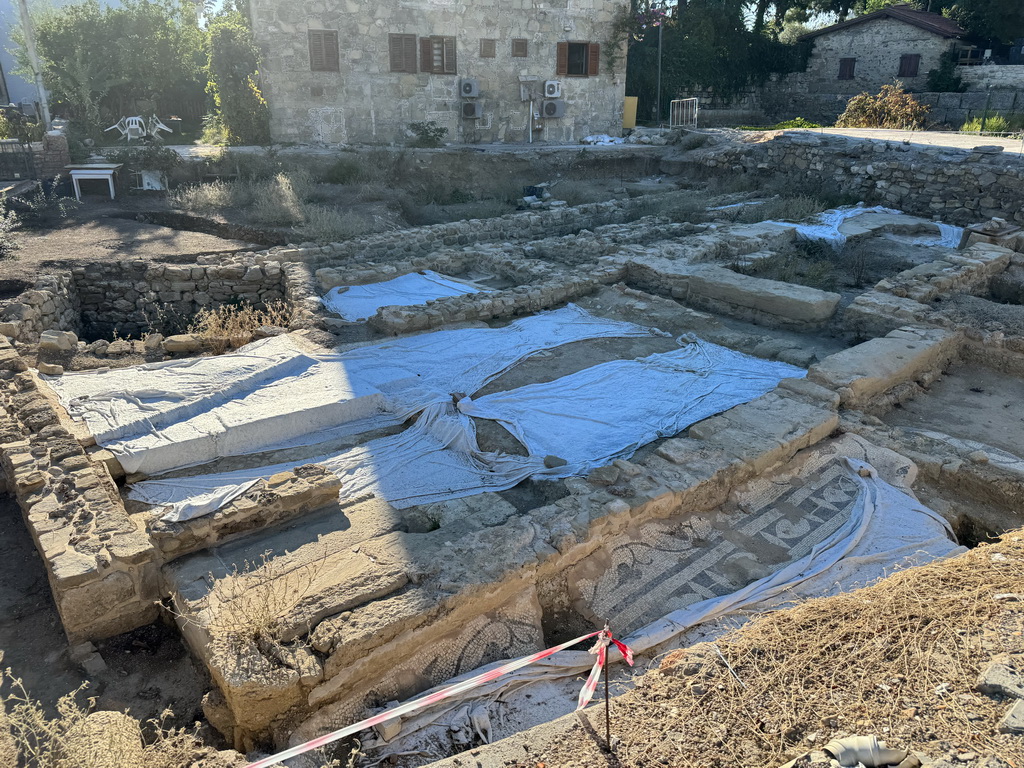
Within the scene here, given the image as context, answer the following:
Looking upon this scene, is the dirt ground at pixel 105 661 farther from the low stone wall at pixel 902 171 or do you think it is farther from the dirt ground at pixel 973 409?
the low stone wall at pixel 902 171

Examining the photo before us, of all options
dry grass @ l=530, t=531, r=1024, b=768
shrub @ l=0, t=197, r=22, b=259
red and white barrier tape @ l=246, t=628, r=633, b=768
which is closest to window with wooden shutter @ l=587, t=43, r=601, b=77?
shrub @ l=0, t=197, r=22, b=259

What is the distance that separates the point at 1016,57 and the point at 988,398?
26944 mm

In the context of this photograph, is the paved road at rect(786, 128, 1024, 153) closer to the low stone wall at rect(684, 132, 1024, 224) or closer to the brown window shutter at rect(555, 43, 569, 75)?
the low stone wall at rect(684, 132, 1024, 224)

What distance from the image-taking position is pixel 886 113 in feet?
64.6

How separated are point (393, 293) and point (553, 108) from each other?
49.8ft

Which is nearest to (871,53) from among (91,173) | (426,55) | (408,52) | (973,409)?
(426,55)

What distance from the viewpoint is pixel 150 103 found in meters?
22.1

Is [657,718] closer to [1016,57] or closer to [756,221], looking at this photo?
[756,221]

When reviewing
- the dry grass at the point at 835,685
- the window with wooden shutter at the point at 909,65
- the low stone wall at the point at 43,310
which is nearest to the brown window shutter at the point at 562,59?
the window with wooden shutter at the point at 909,65

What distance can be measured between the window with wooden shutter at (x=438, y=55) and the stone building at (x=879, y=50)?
52.7 ft

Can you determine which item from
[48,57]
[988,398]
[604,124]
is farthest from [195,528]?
[48,57]

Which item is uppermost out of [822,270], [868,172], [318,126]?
[318,126]

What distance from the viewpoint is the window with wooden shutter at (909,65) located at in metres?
25.7

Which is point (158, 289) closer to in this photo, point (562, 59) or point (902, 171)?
point (902, 171)
